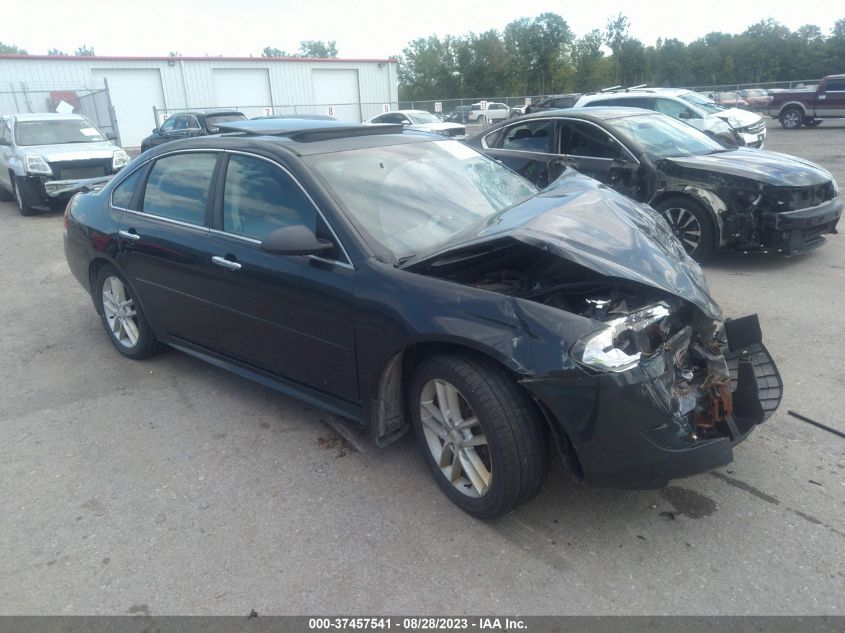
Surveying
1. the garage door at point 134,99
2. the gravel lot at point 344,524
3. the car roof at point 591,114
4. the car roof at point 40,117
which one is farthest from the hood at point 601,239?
the garage door at point 134,99

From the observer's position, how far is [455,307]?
2.82m

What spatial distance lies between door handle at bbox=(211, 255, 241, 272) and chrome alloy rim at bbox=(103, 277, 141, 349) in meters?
1.40

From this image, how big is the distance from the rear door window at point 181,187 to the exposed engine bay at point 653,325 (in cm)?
188

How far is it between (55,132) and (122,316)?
9.82m

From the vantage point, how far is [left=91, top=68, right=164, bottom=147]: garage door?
31.5m

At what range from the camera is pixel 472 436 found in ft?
9.69

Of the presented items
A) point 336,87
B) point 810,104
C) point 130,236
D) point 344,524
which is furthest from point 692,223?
point 336,87

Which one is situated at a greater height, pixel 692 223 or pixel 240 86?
pixel 240 86

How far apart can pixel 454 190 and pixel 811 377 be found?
259 centimetres

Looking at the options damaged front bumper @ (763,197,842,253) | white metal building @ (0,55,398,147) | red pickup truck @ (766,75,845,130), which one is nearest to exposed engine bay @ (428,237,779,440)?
damaged front bumper @ (763,197,842,253)

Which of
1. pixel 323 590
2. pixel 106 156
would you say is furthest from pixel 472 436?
pixel 106 156

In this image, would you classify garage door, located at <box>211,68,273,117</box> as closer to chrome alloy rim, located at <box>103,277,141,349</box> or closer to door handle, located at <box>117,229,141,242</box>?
chrome alloy rim, located at <box>103,277,141,349</box>

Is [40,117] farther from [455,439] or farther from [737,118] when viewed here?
[737,118]

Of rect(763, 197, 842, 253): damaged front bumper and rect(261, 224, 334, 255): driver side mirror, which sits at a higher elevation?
rect(261, 224, 334, 255): driver side mirror
